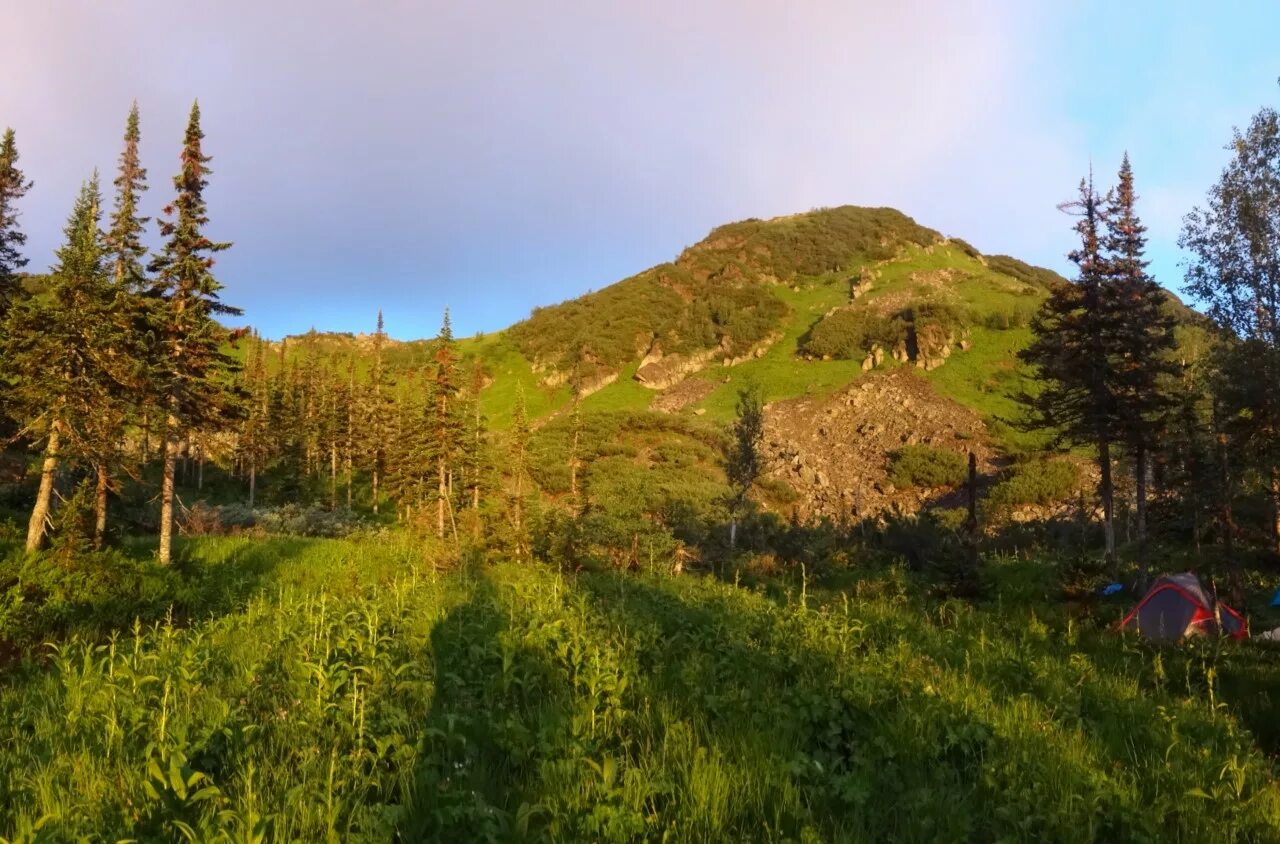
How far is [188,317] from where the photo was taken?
728 inches

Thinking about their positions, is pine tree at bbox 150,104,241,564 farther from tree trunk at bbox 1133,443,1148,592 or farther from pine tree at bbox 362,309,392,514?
pine tree at bbox 362,309,392,514

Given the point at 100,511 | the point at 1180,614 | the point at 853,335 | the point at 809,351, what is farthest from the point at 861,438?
the point at 100,511

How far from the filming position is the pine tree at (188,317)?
60.3 ft

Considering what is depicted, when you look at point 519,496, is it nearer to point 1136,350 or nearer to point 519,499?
point 519,499

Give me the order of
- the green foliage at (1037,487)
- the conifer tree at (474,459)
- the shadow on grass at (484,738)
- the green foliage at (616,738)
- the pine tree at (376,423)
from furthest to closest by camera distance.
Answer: the pine tree at (376,423) → the green foliage at (1037,487) → the conifer tree at (474,459) → the green foliage at (616,738) → the shadow on grass at (484,738)

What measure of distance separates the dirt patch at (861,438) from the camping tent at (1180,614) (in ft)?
85.9

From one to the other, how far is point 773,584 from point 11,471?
127 feet

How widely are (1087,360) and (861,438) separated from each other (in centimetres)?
3270

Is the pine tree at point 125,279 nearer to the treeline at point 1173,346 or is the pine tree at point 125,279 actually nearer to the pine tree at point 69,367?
the pine tree at point 69,367

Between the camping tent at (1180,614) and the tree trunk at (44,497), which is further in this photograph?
the tree trunk at (44,497)

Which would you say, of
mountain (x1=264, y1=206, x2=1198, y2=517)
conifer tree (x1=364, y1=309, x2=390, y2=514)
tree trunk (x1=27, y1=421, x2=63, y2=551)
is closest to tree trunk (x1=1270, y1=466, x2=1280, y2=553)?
mountain (x1=264, y1=206, x2=1198, y2=517)

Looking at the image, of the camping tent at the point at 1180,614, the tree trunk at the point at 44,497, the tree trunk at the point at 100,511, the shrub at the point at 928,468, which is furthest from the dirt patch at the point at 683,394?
the camping tent at the point at 1180,614

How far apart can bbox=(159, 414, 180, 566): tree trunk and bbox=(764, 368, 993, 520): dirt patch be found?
32.1m

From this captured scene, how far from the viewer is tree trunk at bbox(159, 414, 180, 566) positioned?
16391mm
